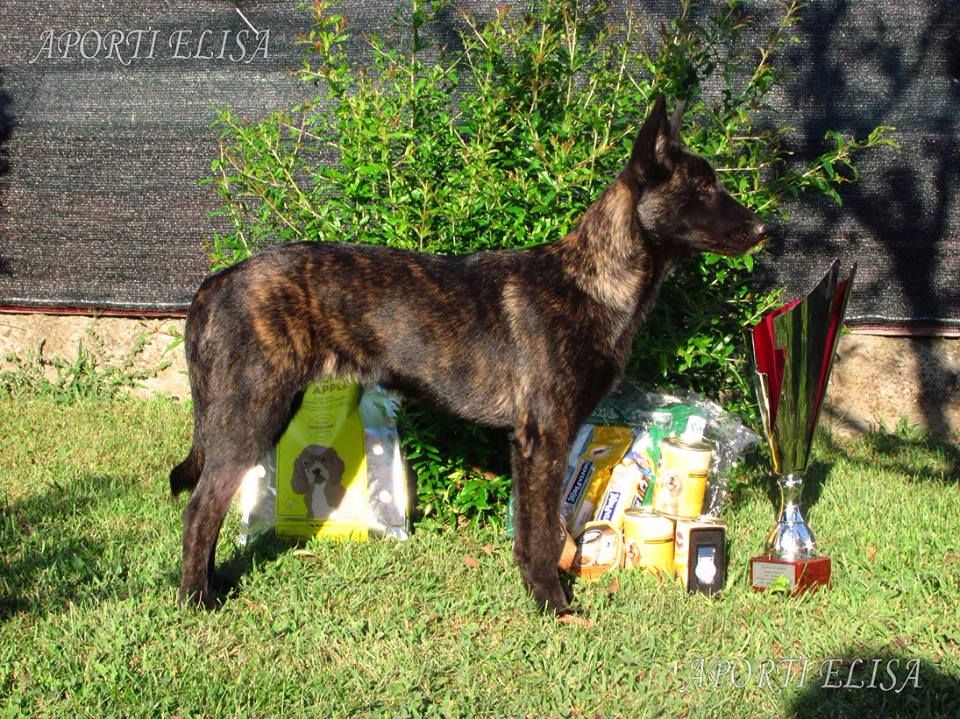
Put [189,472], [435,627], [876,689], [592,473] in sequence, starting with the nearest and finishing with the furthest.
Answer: [876,689] < [435,627] < [189,472] < [592,473]

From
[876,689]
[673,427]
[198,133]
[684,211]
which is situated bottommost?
[876,689]

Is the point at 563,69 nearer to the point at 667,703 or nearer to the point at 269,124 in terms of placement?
the point at 269,124

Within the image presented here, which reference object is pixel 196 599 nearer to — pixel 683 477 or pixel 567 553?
pixel 567 553

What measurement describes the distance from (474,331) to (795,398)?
1495mm

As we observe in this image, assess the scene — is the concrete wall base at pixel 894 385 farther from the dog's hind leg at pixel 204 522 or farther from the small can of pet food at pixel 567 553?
the small can of pet food at pixel 567 553

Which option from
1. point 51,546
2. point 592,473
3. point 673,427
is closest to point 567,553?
point 592,473

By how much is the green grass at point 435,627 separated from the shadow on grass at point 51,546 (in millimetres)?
13

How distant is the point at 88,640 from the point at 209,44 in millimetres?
4932

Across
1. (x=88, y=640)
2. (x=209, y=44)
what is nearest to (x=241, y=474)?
(x=88, y=640)

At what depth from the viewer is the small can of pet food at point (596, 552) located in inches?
190

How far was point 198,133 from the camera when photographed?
744cm

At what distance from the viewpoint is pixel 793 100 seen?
7051mm

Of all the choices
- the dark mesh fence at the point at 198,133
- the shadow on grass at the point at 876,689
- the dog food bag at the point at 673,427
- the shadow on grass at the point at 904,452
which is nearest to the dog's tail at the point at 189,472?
the dog food bag at the point at 673,427

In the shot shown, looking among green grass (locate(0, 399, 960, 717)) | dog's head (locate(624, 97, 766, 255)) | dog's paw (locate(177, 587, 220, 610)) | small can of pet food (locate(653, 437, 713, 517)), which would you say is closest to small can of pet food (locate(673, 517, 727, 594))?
green grass (locate(0, 399, 960, 717))
